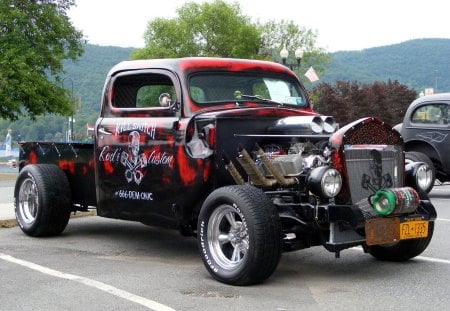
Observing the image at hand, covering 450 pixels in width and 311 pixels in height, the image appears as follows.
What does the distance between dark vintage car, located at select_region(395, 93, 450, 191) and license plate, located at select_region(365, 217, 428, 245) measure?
6.72 m

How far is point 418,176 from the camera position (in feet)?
19.1

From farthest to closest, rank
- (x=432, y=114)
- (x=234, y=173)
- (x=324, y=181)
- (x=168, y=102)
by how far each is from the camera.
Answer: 1. (x=432, y=114)
2. (x=168, y=102)
3. (x=234, y=173)
4. (x=324, y=181)

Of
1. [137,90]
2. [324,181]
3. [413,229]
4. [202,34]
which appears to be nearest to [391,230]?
[413,229]

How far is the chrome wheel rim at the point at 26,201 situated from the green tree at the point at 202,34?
42720mm

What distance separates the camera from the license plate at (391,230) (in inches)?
203

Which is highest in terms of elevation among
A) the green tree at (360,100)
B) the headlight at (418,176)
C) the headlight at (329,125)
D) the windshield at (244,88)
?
the green tree at (360,100)

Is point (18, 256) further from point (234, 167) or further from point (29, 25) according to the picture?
point (29, 25)

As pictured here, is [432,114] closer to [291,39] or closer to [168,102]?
[168,102]

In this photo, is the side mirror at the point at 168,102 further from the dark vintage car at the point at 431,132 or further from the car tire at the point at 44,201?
the dark vintage car at the point at 431,132

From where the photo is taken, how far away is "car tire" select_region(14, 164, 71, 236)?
A: 7262 mm

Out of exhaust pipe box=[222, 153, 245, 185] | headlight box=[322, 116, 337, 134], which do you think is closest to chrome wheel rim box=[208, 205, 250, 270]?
exhaust pipe box=[222, 153, 245, 185]

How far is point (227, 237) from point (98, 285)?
43.0 inches

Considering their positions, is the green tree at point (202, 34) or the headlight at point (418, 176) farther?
the green tree at point (202, 34)

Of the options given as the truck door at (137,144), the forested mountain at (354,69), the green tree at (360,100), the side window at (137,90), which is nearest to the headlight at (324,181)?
the truck door at (137,144)
